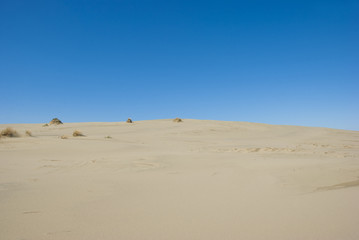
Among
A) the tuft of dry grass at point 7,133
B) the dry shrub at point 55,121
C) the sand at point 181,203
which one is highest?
the dry shrub at point 55,121

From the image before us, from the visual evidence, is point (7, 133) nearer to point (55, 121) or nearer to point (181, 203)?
point (181, 203)

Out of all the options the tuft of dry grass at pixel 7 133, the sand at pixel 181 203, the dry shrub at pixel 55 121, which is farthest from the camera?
the dry shrub at pixel 55 121

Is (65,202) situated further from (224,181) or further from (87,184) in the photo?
(224,181)

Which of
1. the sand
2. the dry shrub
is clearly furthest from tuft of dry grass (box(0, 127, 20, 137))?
the dry shrub

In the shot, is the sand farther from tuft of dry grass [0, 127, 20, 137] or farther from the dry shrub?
the dry shrub

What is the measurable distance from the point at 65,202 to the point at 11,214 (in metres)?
0.40

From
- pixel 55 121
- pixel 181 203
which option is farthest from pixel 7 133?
pixel 55 121

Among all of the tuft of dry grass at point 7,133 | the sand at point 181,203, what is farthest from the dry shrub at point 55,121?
the sand at point 181,203

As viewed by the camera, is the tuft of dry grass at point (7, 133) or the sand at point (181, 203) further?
the tuft of dry grass at point (7, 133)

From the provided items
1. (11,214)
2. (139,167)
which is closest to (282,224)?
(11,214)

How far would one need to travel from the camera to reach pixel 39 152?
512 cm

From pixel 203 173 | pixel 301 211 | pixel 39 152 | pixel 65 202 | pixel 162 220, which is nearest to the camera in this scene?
pixel 162 220

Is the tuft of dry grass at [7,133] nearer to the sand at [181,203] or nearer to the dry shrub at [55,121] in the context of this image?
the sand at [181,203]

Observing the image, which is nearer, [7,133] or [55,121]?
[7,133]
